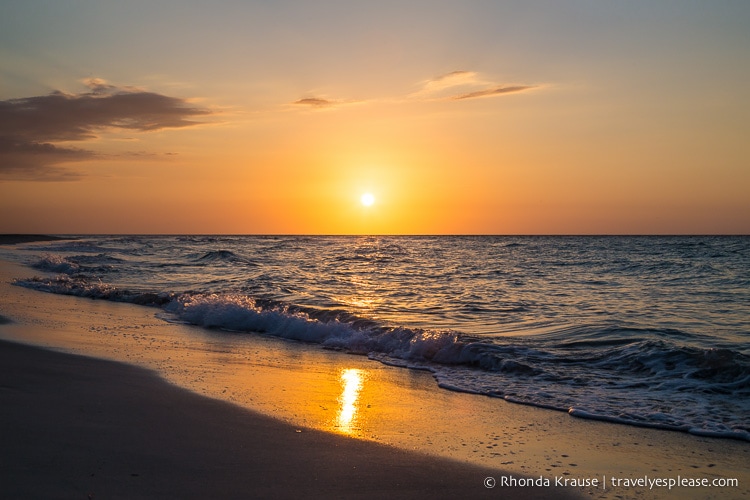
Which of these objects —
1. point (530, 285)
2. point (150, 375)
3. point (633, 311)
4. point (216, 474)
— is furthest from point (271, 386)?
point (530, 285)

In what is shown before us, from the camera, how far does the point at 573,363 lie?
384 inches

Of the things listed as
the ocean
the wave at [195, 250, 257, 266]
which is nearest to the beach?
the ocean

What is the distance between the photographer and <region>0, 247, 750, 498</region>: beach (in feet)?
14.3

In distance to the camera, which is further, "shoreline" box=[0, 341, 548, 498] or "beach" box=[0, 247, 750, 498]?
"beach" box=[0, 247, 750, 498]

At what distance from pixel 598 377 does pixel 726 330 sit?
194 inches

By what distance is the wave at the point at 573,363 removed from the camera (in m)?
7.18

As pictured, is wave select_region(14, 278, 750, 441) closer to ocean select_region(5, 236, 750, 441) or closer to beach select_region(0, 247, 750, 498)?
ocean select_region(5, 236, 750, 441)

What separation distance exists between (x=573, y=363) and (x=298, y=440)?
229 inches

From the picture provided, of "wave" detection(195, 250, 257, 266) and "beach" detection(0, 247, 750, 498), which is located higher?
"wave" detection(195, 250, 257, 266)

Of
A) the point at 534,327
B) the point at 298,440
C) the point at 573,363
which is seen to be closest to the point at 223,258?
the point at 534,327

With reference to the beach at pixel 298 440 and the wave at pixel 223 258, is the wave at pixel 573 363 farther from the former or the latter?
the wave at pixel 223 258

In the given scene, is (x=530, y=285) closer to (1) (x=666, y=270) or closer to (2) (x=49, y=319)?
(1) (x=666, y=270)

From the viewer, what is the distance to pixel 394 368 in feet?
31.7

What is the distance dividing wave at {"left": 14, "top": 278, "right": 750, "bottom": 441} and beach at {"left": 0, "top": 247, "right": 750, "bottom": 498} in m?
0.57
